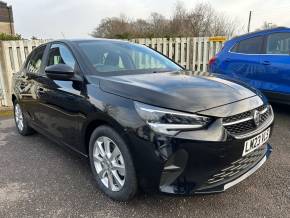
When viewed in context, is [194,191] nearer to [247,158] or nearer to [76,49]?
[247,158]

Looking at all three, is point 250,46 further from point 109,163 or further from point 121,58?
point 109,163

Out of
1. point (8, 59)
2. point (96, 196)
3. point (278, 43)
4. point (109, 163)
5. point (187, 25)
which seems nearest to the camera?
point (109, 163)

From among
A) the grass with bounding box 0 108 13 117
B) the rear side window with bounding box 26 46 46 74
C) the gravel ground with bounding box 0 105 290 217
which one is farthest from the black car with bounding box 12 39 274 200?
the grass with bounding box 0 108 13 117

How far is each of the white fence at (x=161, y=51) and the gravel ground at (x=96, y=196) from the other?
3690 millimetres

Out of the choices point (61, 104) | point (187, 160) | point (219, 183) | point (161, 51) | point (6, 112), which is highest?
point (161, 51)

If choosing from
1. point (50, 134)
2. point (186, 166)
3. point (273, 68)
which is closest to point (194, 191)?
point (186, 166)

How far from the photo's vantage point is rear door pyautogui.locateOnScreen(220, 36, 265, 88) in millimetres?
5039

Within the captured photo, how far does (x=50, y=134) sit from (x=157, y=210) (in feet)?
6.03

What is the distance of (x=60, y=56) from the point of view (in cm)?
347

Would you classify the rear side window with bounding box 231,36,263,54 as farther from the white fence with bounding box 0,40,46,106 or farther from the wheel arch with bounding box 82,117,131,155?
the white fence with bounding box 0,40,46,106

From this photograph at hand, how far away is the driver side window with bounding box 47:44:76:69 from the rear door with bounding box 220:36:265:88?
3.28 metres

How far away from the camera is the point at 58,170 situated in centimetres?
338

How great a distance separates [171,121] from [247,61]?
3.57 metres

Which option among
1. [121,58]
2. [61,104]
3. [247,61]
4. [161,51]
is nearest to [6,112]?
[61,104]
